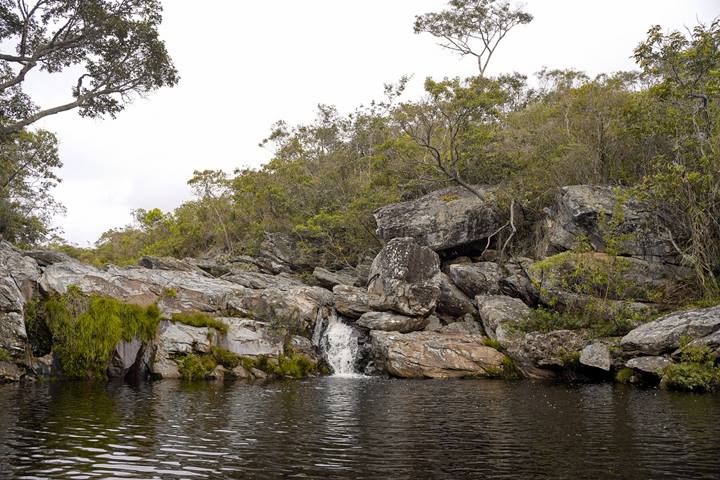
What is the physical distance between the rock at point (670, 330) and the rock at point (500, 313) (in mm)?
6718

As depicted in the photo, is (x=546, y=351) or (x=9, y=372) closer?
(x=9, y=372)

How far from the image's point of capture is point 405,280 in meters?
36.1

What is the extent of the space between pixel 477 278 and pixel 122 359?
22422mm

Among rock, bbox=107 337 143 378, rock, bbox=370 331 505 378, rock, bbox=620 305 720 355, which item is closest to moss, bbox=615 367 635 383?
rock, bbox=620 305 720 355

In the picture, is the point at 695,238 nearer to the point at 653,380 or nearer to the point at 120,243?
the point at 653,380

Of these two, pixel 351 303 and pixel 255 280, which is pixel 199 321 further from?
pixel 351 303

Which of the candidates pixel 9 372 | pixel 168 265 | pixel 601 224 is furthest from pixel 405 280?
pixel 9 372

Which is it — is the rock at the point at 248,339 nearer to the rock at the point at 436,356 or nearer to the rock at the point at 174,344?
the rock at the point at 174,344

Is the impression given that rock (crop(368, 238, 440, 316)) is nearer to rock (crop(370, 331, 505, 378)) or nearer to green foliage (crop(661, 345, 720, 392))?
rock (crop(370, 331, 505, 378))

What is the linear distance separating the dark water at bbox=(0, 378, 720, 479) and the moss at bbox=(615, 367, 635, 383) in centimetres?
302

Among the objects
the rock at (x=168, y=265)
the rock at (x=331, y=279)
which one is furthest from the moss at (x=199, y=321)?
the rock at (x=331, y=279)

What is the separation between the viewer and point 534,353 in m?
29.0

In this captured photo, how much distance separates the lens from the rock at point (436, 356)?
2994 cm

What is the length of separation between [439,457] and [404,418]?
5245 millimetres
